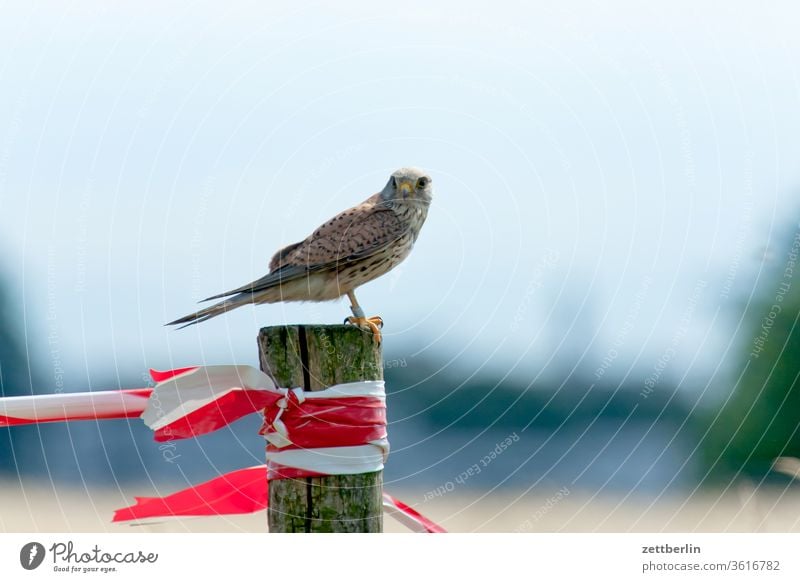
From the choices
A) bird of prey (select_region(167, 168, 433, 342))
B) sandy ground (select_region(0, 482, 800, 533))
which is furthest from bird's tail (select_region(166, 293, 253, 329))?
sandy ground (select_region(0, 482, 800, 533))

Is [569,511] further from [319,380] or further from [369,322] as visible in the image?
[319,380]

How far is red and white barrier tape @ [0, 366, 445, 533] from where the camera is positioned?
4.57 meters

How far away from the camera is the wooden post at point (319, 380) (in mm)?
4531

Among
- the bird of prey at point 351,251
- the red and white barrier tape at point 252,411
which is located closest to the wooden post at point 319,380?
the red and white barrier tape at point 252,411

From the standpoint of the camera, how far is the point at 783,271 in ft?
34.8

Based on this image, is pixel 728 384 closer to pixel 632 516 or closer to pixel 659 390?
pixel 659 390

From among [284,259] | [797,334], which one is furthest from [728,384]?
[284,259]

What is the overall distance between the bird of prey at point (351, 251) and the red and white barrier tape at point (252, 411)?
1.03m

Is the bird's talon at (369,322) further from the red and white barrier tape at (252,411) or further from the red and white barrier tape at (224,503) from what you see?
the red and white barrier tape at (224,503)

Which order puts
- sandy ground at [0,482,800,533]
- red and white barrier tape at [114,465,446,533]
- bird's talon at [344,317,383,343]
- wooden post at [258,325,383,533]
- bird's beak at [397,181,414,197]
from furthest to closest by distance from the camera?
sandy ground at [0,482,800,533], bird's beak at [397,181,414,197], bird's talon at [344,317,383,343], red and white barrier tape at [114,465,446,533], wooden post at [258,325,383,533]

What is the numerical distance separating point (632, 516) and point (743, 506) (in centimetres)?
138

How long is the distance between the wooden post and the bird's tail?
0.92 meters

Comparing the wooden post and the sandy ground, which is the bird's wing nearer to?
the wooden post

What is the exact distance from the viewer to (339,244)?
6.31 m
